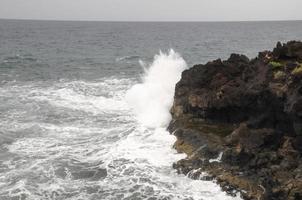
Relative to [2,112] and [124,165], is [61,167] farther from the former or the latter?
[2,112]

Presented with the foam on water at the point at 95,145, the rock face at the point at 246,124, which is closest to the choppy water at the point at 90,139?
the foam on water at the point at 95,145

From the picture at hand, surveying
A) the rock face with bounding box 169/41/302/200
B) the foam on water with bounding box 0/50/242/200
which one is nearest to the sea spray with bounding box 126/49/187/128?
the foam on water with bounding box 0/50/242/200

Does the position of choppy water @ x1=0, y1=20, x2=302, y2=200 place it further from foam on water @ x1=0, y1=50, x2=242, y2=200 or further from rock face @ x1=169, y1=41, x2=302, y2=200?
rock face @ x1=169, y1=41, x2=302, y2=200

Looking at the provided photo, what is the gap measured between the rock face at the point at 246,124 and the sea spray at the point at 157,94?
1432 mm

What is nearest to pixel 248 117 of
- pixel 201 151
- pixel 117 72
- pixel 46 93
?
pixel 201 151

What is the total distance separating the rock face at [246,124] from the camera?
1394cm

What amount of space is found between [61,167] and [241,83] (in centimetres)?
860

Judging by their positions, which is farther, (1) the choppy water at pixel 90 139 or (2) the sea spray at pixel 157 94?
(2) the sea spray at pixel 157 94

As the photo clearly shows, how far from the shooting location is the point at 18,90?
32625 millimetres

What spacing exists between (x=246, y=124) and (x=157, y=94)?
10.5m

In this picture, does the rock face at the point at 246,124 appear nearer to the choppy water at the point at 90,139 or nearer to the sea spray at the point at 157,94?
the choppy water at the point at 90,139

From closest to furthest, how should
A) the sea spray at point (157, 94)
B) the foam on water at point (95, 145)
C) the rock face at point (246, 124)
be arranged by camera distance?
the rock face at point (246, 124), the foam on water at point (95, 145), the sea spray at point (157, 94)

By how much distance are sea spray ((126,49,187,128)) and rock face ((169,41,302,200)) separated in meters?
1.43

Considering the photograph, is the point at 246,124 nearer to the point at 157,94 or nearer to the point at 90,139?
the point at 90,139
